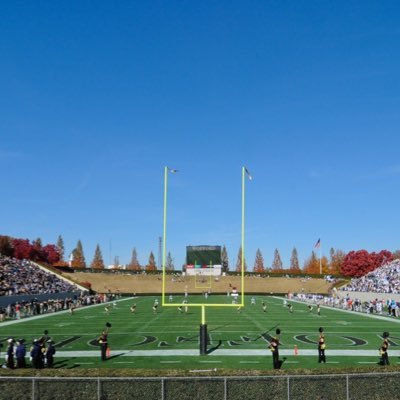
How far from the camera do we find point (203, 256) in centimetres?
2220

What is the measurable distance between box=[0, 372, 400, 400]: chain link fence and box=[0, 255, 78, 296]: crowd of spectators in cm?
4007

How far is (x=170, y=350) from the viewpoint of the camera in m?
22.4

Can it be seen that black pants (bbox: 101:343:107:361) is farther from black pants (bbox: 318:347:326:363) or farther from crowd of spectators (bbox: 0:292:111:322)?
crowd of spectators (bbox: 0:292:111:322)

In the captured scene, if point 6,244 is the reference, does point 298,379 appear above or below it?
below

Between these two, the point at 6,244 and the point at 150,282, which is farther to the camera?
the point at 6,244

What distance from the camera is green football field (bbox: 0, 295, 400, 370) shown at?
1954 cm

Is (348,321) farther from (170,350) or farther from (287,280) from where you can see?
(287,280)

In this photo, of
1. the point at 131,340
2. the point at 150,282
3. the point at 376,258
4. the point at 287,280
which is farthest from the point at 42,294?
the point at 376,258

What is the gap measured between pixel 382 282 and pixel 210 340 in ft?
147

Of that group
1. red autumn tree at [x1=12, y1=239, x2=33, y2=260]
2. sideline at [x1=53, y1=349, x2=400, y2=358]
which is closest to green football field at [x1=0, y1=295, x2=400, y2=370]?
sideline at [x1=53, y1=349, x2=400, y2=358]

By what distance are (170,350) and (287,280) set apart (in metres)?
88.9

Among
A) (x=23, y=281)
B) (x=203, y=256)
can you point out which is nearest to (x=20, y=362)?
(x=203, y=256)

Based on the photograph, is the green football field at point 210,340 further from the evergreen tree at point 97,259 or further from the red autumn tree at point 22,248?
the evergreen tree at point 97,259

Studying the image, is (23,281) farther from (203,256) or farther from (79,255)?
(79,255)
